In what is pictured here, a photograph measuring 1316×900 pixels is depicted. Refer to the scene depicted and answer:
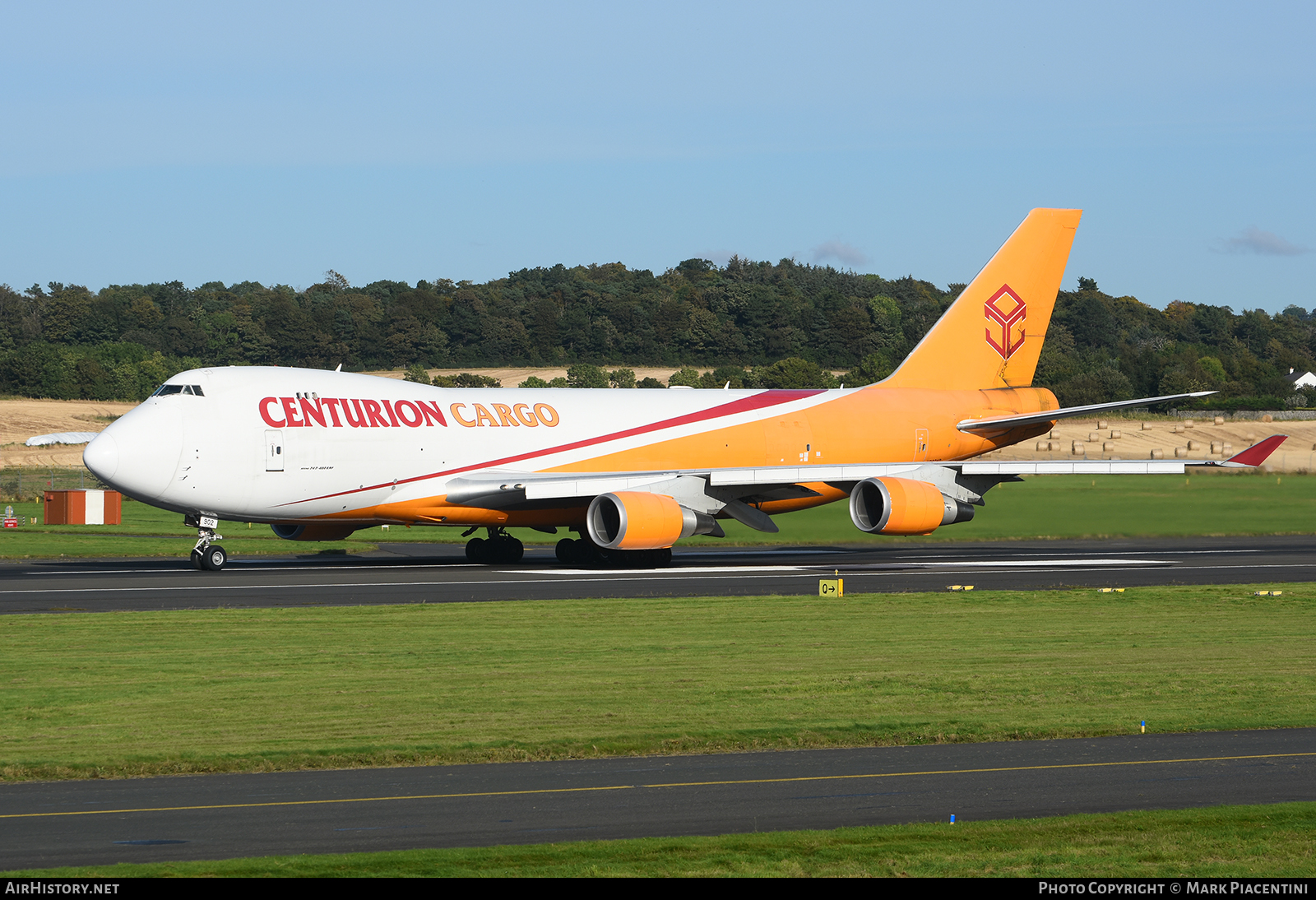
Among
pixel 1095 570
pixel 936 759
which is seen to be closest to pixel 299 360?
pixel 1095 570

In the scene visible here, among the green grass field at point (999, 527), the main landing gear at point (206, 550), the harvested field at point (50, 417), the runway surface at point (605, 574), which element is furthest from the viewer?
the harvested field at point (50, 417)

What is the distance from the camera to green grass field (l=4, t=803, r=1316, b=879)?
9617 mm

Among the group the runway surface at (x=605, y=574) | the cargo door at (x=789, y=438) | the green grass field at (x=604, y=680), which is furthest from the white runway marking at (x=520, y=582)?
the cargo door at (x=789, y=438)

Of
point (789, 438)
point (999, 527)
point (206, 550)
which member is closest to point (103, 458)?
point (206, 550)

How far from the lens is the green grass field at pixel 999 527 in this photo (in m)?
42.1

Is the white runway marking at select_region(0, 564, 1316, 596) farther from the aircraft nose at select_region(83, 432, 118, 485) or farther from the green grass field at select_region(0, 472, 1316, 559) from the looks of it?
the green grass field at select_region(0, 472, 1316, 559)

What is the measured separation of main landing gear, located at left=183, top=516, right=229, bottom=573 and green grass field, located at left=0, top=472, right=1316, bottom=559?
652 centimetres

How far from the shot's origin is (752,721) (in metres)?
15.4

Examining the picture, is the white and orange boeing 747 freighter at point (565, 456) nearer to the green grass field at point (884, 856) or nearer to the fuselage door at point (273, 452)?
the fuselage door at point (273, 452)

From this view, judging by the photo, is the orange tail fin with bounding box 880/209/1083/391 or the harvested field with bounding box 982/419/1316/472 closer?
the orange tail fin with bounding box 880/209/1083/391

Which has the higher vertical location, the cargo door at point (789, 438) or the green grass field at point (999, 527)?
the cargo door at point (789, 438)

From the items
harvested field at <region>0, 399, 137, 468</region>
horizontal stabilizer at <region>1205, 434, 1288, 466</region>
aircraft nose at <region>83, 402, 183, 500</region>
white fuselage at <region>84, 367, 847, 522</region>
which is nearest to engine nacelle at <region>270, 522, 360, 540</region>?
white fuselage at <region>84, 367, 847, 522</region>

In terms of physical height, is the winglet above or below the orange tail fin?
below

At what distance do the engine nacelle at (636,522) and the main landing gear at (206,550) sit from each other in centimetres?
883
